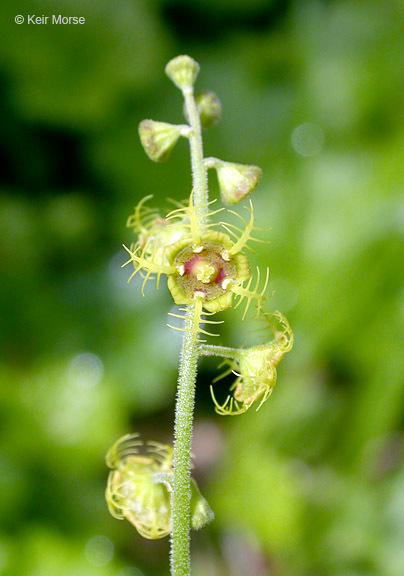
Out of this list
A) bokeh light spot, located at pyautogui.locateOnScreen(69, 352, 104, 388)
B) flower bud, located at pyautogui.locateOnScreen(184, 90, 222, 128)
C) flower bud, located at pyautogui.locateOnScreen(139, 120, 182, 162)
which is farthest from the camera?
bokeh light spot, located at pyautogui.locateOnScreen(69, 352, 104, 388)

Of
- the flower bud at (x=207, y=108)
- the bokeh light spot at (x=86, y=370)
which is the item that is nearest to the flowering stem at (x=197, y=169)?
the flower bud at (x=207, y=108)

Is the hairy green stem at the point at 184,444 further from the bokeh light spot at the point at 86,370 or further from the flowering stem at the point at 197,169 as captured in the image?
the bokeh light spot at the point at 86,370

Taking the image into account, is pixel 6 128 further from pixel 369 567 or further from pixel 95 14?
pixel 369 567

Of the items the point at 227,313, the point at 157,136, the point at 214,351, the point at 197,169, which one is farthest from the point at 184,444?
the point at 227,313

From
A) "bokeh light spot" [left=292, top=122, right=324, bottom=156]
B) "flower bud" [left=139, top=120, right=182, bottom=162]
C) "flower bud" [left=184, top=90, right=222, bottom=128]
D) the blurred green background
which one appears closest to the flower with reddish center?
"flower bud" [left=139, top=120, right=182, bottom=162]

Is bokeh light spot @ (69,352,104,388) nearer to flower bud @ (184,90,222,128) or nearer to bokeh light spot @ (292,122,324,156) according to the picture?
bokeh light spot @ (292,122,324,156)

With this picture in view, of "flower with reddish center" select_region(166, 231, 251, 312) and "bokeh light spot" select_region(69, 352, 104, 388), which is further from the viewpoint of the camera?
"bokeh light spot" select_region(69, 352, 104, 388)

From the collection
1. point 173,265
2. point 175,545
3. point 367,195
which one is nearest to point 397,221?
point 367,195
